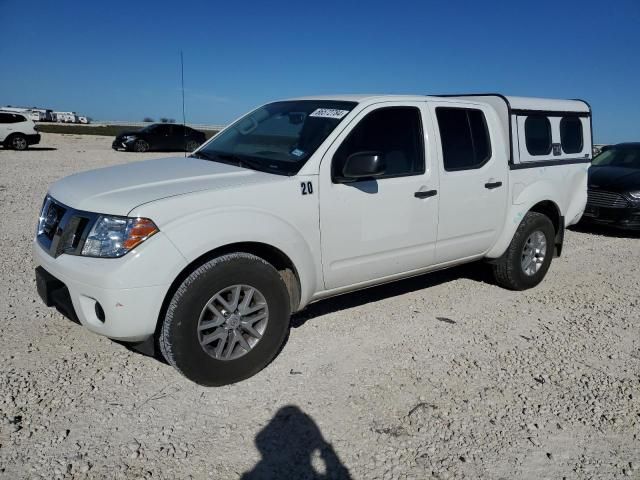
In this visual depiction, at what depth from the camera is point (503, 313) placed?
15.7ft

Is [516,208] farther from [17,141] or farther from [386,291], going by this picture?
[17,141]

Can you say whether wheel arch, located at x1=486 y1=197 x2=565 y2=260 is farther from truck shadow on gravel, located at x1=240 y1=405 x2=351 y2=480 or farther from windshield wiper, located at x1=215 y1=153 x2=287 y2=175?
truck shadow on gravel, located at x1=240 y1=405 x2=351 y2=480

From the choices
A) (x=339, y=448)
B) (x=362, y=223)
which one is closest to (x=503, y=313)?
(x=362, y=223)

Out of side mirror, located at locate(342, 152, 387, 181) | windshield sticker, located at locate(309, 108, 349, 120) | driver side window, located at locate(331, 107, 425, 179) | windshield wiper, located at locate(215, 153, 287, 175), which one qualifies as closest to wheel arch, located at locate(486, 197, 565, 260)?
driver side window, located at locate(331, 107, 425, 179)

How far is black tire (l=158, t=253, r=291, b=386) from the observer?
9.97 feet

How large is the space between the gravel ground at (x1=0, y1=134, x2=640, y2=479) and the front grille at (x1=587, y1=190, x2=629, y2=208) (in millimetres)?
4115

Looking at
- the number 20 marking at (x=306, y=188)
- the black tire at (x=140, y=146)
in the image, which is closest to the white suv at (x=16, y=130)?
the black tire at (x=140, y=146)

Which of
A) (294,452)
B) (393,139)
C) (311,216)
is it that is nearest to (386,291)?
(393,139)

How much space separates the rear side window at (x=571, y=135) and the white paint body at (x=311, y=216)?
2.29 ft

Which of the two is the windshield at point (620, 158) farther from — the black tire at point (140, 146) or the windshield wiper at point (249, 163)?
the black tire at point (140, 146)

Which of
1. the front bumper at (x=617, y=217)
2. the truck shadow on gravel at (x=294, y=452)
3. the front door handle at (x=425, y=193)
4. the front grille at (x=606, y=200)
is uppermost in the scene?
the front door handle at (x=425, y=193)

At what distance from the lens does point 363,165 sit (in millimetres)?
3508

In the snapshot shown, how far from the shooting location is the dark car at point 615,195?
326 inches

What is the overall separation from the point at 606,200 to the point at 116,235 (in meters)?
8.20
